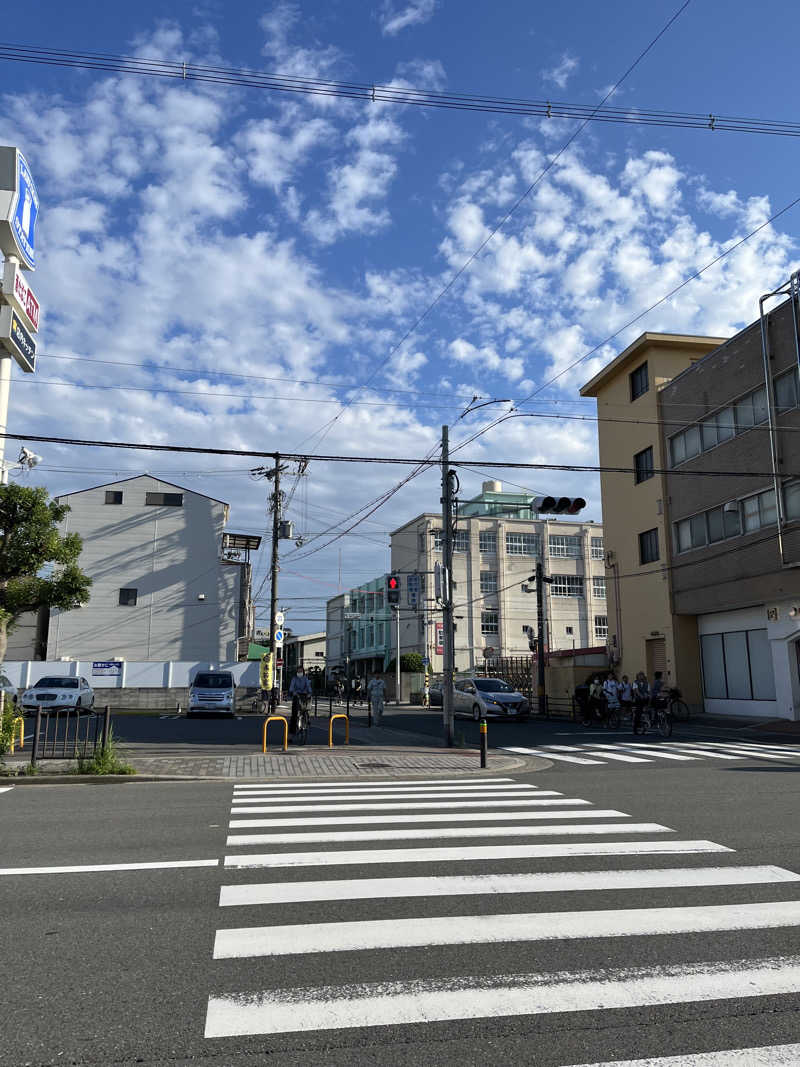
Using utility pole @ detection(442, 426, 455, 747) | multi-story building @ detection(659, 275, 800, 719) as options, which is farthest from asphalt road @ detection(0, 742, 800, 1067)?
multi-story building @ detection(659, 275, 800, 719)

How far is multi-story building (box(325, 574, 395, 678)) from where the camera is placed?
76250 mm

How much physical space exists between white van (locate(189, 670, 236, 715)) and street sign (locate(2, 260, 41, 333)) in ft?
63.2

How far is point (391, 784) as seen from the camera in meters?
12.9

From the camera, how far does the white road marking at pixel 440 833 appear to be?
26.7 feet

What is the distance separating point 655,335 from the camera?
33.9m

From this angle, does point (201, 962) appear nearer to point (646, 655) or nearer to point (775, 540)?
point (775, 540)

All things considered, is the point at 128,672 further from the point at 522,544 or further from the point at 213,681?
the point at 522,544

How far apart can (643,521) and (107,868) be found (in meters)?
31.3

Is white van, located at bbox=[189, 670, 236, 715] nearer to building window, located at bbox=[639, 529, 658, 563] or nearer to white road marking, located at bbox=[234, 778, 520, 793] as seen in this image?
building window, located at bbox=[639, 529, 658, 563]

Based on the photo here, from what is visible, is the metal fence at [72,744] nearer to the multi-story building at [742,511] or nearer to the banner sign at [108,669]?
the multi-story building at [742,511]

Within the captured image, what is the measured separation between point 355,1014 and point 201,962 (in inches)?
47.7

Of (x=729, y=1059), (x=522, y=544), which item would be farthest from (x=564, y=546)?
(x=729, y=1059)

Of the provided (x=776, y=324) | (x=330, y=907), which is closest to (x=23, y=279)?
(x=330, y=907)

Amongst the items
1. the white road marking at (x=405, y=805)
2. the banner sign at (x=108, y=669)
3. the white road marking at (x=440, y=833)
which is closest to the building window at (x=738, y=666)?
the white road marking at (x=405, y=805)
